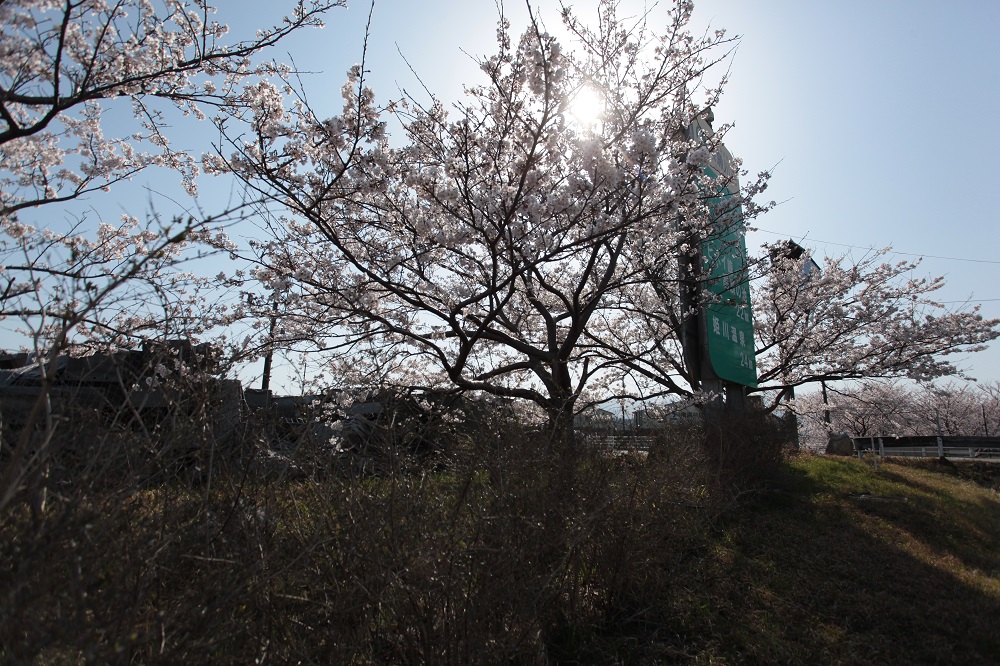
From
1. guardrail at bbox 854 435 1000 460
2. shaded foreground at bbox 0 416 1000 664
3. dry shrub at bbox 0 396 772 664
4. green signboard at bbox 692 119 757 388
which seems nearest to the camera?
dry shrub at bbox 0 396 772 664

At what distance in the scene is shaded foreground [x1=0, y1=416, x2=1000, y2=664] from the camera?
175 cm

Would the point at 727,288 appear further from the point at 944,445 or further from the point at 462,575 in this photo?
the point at 944,445

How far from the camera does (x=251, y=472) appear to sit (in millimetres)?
2533

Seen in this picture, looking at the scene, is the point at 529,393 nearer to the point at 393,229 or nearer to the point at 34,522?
the point at 393,229

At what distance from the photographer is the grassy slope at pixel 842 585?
12.9 feet

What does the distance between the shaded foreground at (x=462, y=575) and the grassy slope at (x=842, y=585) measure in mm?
24

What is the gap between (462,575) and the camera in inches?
104

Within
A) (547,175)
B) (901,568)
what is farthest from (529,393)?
(901,568)

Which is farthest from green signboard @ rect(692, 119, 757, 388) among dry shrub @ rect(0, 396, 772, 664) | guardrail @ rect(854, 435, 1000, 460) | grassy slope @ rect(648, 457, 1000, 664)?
guardrail @ rect(854, 435, 1000, 460)

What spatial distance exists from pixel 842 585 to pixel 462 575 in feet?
13.4

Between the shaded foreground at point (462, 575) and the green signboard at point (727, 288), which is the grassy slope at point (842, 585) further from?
the green signboard at point (727, 288)

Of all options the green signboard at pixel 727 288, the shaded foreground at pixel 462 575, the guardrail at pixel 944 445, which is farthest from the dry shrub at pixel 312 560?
the guardrail at pixel 944 445

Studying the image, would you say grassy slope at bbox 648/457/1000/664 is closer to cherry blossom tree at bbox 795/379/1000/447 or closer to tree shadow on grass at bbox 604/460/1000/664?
tree shadow on grass at bbox 604/460/1000/664

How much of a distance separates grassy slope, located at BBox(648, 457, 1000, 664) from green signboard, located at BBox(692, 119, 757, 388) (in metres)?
2.29
